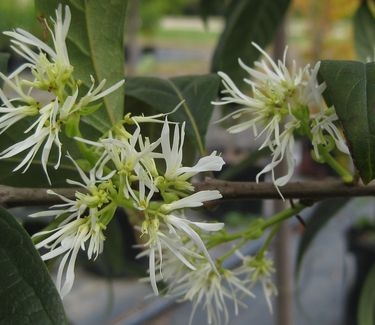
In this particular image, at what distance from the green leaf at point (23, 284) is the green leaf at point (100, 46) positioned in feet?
0.31

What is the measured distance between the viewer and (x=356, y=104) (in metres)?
0.28

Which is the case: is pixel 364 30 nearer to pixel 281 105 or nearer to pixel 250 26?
pixel 250 26

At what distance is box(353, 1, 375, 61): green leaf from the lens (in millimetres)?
779

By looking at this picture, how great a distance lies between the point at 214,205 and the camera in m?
0.31

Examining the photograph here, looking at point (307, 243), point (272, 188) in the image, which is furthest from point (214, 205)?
point (307, 243)

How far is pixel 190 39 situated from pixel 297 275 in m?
10.3

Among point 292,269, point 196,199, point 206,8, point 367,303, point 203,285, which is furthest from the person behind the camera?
point 292,269

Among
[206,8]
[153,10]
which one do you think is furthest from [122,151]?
[153,10]

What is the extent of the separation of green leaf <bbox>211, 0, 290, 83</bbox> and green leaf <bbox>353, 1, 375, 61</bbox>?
10 cm

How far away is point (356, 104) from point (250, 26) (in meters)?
0.47

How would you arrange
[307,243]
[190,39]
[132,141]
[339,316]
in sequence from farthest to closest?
[190,39] < [339,316] < [307,243] < [132,141]

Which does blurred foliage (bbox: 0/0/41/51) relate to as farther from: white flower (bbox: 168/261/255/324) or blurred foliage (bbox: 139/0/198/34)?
blurred foliage (bbox: 139/0/198/34)

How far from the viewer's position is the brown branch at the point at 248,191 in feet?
0.97

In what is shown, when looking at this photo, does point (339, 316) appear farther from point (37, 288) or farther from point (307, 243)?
point (37, 288)
